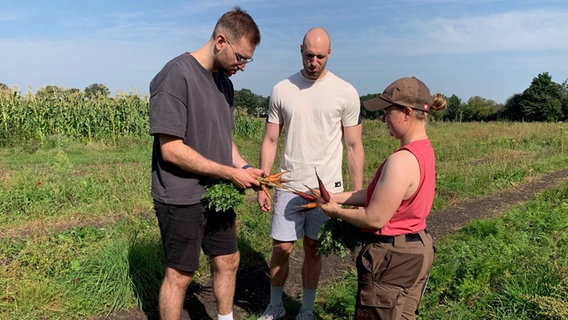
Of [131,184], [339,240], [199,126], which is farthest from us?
[131,184]

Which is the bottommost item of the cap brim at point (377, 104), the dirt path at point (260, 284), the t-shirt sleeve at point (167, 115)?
the dirt path at point (260, 284)

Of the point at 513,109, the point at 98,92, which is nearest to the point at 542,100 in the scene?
the point at 513,109

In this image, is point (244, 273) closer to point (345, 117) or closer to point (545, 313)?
point (345, 117)

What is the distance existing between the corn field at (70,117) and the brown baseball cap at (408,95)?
15310 millimetres

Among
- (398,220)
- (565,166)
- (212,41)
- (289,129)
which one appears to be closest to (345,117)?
(289,129)

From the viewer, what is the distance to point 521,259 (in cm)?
427

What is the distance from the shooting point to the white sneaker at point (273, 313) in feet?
12.8

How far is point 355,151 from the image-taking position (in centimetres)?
385

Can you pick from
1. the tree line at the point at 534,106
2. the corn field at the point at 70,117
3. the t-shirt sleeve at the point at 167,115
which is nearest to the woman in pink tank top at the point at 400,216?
the t-shirt sleeve at the point at 167,115

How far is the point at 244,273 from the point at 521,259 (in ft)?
9.49

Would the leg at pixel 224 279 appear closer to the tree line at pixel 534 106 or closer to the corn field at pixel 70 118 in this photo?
the corn field at pixel 70 118

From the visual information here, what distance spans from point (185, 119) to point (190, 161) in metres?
0.28

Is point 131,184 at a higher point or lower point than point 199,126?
lower

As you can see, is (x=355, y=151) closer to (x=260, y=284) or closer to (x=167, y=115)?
(x=167, y=115)
